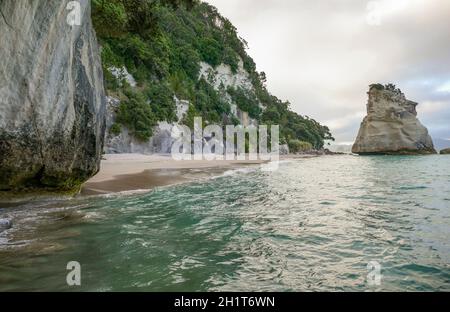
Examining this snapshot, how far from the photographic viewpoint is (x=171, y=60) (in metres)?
49.5

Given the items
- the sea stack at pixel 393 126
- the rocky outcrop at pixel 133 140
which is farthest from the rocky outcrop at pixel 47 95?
the sea stack at pixel 393 126

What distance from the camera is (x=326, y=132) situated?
109875 mm

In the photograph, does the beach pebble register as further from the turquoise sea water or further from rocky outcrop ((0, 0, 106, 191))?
rocky outcrop ((0, 0, 106, 191))

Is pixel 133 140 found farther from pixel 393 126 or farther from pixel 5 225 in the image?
pixel 393 126

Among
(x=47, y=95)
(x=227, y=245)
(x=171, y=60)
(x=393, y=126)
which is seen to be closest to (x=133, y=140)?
(x=171, y=60)

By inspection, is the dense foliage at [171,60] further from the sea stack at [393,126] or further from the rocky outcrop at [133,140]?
the sea stack at [393,126]

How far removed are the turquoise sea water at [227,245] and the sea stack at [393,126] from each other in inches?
2431

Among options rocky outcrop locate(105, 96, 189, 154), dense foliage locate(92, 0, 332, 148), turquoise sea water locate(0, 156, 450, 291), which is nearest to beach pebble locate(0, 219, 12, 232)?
turquoise sea water locate(0, 156, 450, 291)

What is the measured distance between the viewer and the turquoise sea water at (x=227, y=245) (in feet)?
13.9

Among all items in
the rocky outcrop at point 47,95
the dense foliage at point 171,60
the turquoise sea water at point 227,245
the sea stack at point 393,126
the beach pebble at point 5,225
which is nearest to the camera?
the turquoise sea water at point 227,245

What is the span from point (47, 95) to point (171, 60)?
4383 centimetres

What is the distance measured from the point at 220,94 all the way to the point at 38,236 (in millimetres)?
55391
